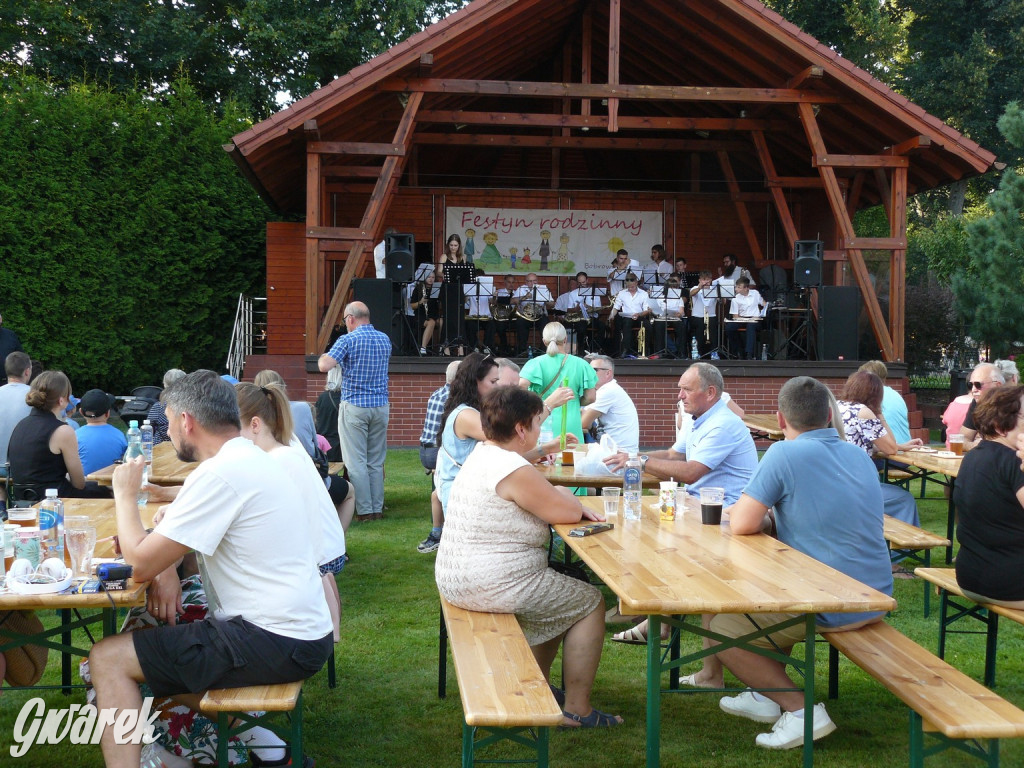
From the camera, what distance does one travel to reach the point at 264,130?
1191 centimetres

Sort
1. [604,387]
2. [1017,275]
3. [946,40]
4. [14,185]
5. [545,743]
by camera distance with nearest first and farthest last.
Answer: [545,743], [604,387], [14,185], [1017,275], [946,40]

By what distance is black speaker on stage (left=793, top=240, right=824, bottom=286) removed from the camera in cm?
1286

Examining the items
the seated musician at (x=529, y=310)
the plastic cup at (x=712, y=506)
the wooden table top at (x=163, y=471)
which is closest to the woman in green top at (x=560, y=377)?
the wooden table top at (x=163, y=471)

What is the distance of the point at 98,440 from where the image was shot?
6.42 metres

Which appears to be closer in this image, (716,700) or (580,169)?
(716,700)

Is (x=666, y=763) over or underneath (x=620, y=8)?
underneath

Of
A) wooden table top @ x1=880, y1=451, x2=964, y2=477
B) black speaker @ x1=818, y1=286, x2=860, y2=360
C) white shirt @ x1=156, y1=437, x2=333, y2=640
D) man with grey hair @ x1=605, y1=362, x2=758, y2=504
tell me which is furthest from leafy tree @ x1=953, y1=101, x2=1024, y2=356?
white shirt @ x1=156, y1=437, x2=333, y2=640

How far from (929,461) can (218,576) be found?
193 inches

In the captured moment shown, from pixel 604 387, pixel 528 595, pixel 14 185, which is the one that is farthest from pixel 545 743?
pixel 14 185

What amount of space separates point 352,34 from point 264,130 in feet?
32.9

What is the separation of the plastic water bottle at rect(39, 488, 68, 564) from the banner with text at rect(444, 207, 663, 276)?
1241 centimetres

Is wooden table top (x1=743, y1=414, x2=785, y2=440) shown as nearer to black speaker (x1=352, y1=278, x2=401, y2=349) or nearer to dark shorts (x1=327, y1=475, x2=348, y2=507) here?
dark shorts (x1=327, y1=475, x2=348, y2=507)

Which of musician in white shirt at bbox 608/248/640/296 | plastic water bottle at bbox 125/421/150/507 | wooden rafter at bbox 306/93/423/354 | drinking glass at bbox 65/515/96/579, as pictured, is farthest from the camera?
musician in white shirt at bbox 608/248/640/296

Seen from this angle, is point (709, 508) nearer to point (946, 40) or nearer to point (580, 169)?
point (580, 169)
